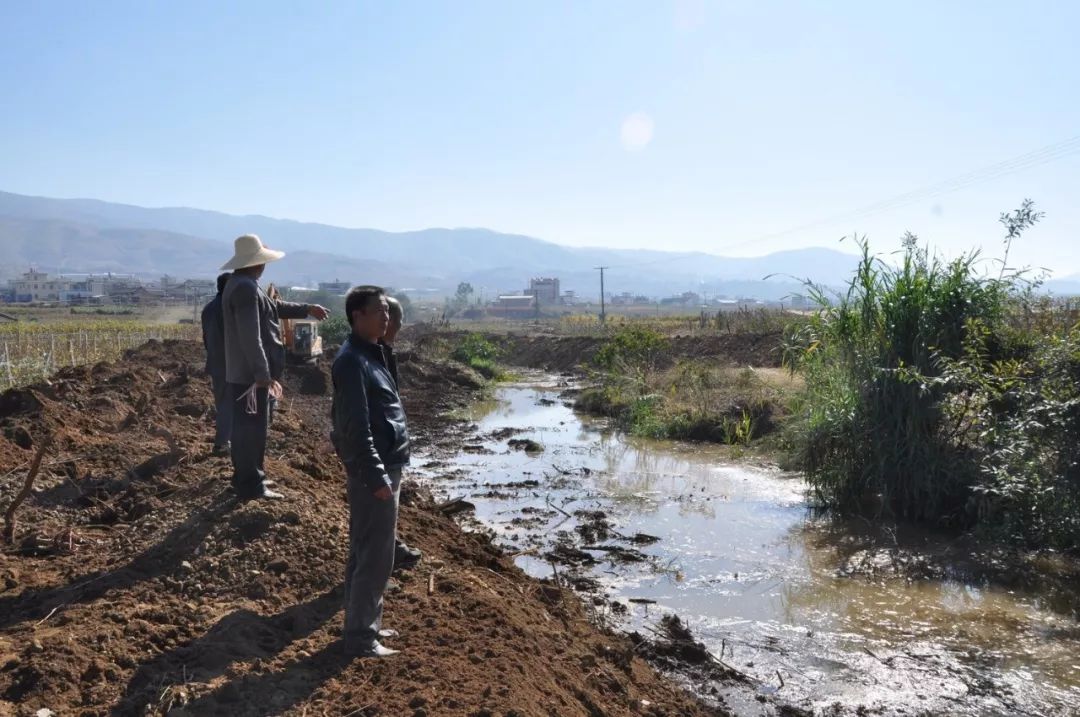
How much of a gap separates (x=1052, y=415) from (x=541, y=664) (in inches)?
202

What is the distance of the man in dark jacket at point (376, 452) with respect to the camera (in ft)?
13.1

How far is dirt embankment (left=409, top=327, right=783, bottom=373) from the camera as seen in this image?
25.7 m

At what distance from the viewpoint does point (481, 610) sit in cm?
493

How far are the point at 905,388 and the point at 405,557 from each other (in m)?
5.96

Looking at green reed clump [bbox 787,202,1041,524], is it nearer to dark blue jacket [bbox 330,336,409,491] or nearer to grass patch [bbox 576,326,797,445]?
grass patch [bbox 576,326,797,445]

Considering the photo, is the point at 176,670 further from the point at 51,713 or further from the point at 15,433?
the point at 15,433

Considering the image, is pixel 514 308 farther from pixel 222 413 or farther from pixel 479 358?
pixel 222 413

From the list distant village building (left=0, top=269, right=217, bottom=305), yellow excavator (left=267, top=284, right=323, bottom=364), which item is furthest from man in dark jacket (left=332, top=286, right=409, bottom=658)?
distant village building (left=0, top=269, right=217, bottom=305)

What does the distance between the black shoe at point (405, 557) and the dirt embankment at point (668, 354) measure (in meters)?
15.7

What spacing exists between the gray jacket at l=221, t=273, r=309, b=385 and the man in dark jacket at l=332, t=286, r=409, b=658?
161 cm

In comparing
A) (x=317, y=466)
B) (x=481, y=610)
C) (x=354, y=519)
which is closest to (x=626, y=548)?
(x=317, y=466)

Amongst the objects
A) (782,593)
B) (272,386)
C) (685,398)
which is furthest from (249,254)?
(685,398)

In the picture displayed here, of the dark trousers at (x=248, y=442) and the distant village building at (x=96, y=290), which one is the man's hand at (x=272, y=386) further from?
the distant village building at (x=96, y=290)

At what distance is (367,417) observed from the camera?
3.95m
